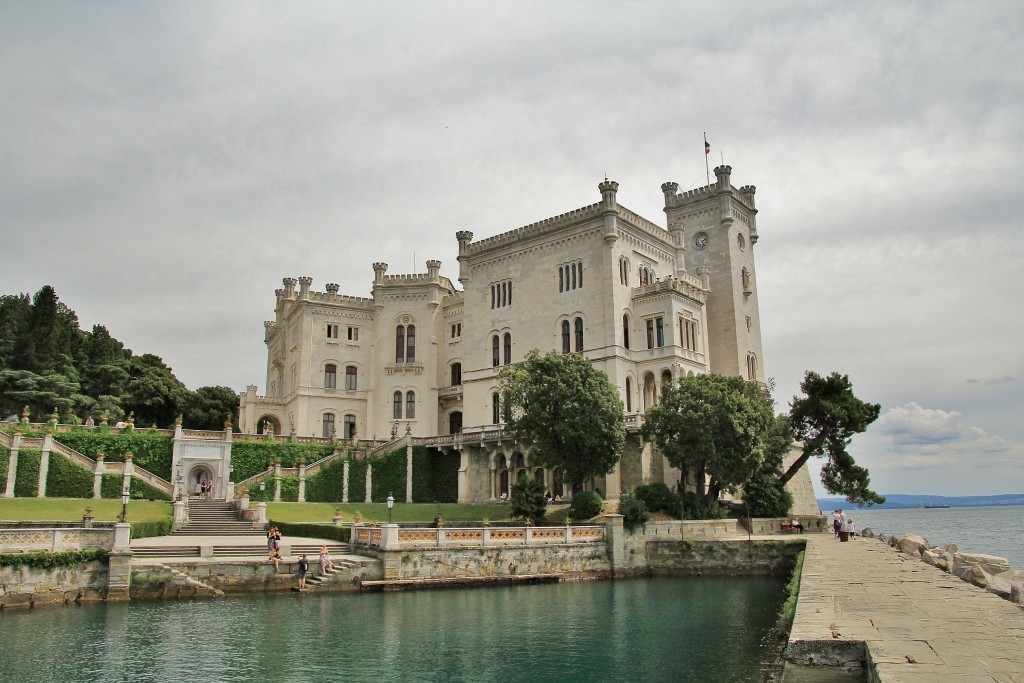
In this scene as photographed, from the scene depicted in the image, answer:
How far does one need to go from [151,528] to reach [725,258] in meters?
40.3

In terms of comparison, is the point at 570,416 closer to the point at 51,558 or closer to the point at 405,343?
the point at 51,558

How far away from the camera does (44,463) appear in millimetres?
38812

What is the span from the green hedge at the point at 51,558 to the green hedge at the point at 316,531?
29.8ft

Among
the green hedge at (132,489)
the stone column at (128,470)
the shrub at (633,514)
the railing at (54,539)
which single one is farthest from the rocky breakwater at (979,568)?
Answer: the stone column at (128,470)

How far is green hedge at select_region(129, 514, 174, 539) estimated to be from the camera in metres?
30.0

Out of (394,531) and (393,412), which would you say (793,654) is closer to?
(394,531)

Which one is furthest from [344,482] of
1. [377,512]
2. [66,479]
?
[66,479]

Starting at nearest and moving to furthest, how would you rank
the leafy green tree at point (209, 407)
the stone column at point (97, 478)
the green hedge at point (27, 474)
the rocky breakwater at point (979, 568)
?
the rocky breakwater at point (979, 568), the green hedge at point (27, 474), the stone column at point (97, 478), the leafy green tree at point (209, 407)

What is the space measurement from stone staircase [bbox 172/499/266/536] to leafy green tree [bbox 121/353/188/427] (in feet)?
85.7

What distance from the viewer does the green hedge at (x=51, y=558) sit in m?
22.0

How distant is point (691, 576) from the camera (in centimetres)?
3328

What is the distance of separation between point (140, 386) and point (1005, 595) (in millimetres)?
60838

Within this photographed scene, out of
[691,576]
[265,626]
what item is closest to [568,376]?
[691,576]

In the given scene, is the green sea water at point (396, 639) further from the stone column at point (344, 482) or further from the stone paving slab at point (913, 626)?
the stone column at point (344, 482)
